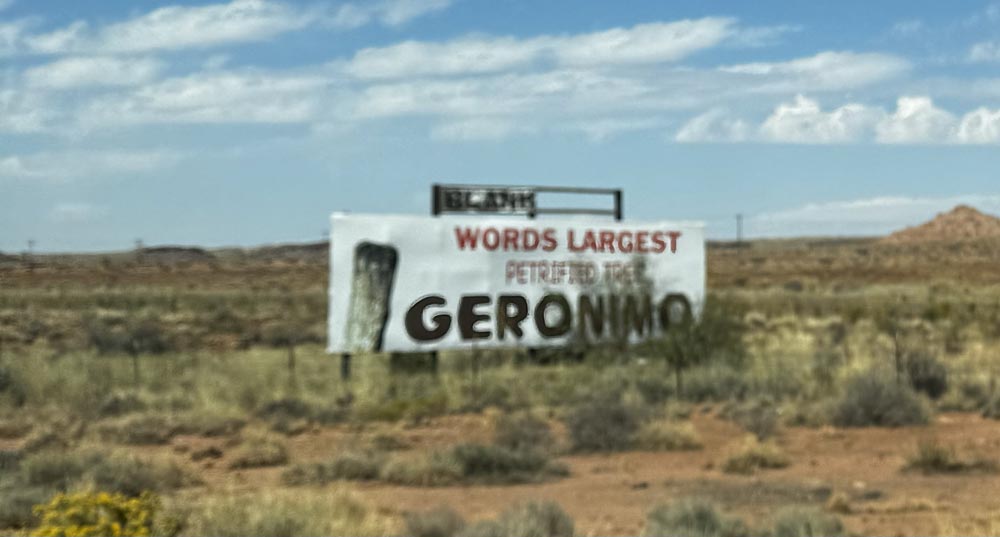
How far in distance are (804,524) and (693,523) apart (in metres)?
0.84

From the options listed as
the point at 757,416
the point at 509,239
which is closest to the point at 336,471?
the point at 757,416

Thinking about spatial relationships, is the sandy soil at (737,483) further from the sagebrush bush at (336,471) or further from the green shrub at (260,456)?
the sagebrush bush at (336,471)

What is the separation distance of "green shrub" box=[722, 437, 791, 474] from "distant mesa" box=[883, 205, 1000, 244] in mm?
143561

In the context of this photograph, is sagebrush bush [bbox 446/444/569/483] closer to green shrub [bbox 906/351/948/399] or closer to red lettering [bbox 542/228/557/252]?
green shrub [bbox 906/351/948/399]

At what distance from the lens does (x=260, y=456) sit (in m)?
14.9

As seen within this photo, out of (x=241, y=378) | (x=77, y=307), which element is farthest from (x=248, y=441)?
(x=77, y=307)

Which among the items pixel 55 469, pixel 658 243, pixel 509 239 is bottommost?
pixel 55 469

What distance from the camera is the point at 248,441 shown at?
1603 centimetres

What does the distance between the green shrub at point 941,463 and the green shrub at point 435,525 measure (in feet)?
20.1

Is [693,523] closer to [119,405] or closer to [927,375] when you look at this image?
[927,375]

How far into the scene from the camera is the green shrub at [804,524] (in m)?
9.43

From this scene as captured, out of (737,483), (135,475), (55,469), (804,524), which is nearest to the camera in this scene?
(804,524)

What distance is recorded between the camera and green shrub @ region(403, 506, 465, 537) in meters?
9.81

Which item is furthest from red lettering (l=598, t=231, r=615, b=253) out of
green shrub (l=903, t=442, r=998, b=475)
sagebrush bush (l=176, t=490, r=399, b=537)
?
sagebrush bush (l=176, t=490, r=399, b=537)
